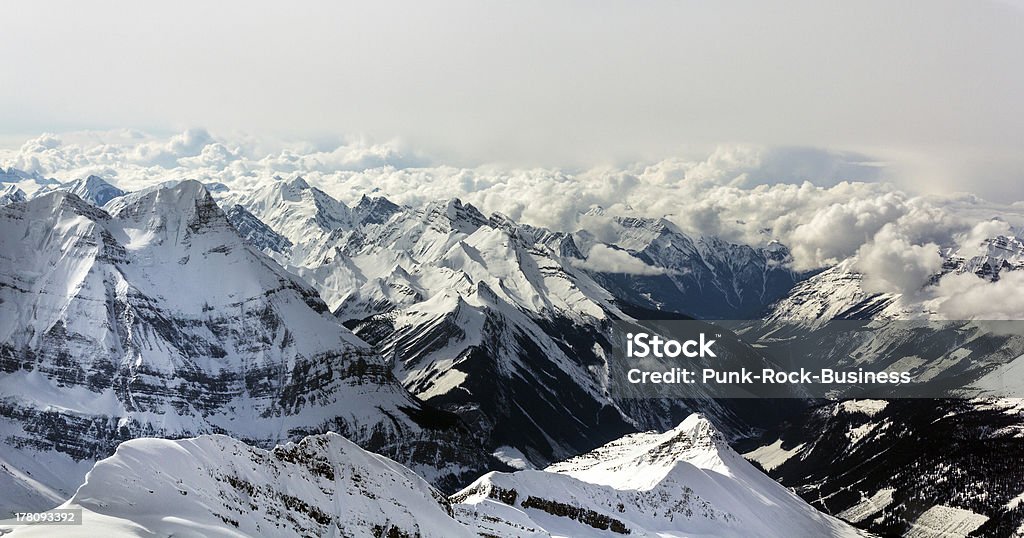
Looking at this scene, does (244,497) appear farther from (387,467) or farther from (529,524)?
(529,524)

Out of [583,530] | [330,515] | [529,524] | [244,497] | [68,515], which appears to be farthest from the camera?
[583,530]

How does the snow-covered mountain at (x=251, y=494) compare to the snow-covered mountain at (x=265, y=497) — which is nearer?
the snow-covered mountain at (x=251, y=494)

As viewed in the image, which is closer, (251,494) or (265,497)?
(251,494)

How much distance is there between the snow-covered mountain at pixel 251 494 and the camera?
74.1 meters

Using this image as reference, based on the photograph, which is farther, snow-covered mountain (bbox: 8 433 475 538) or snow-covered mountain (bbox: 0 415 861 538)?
snow-covered mountain (bbox: 0 415 861 538)

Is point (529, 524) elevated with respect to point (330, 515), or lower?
lower

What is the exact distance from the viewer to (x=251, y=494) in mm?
91500

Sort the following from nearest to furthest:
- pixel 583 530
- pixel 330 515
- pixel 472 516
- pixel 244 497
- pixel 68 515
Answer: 1. pixel 68 515
2. pixel 244 497
3. pixel 330 515
4. pixel 472 516
5. pixel 583 530

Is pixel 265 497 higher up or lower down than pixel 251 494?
lower down

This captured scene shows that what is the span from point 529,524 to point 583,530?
61.3ft

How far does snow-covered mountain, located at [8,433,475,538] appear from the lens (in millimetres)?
74125

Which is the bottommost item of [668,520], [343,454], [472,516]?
[668,520]

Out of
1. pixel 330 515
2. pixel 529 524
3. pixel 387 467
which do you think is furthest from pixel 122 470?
pixel 529 524

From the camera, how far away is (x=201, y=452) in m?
93.1
